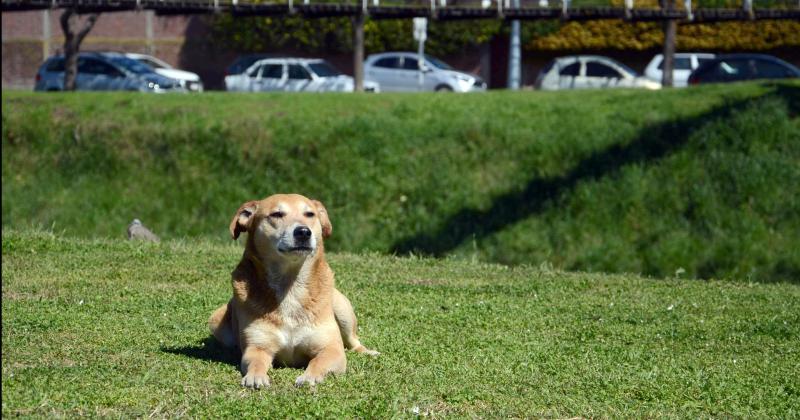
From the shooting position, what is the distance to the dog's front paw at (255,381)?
23.4 feet

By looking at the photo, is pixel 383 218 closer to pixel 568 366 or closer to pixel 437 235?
pixel 437 235

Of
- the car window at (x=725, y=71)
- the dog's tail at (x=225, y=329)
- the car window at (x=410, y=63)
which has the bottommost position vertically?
the car window at (x=410, y=63)

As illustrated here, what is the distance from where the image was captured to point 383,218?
74.7ft

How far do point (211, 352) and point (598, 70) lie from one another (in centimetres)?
3222

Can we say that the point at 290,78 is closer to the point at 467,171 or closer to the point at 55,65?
the point at 55,65

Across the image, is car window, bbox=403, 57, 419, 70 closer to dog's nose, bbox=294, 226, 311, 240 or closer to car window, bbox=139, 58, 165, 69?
car window, bbox=139, 58, 165, 69

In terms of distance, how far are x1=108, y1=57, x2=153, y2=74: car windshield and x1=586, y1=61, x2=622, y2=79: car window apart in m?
14.0

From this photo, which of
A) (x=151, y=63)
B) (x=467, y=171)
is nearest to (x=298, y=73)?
(x=151, y=63)

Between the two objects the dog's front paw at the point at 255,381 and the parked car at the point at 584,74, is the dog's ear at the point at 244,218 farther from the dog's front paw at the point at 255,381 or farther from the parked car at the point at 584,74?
the parked car at the point at 584,74

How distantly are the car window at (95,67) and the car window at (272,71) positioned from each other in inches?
180

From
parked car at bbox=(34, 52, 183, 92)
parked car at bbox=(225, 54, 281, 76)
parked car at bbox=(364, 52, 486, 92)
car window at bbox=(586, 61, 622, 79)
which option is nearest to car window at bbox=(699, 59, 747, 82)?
car window at bbox=(586, 61, 622, 79)

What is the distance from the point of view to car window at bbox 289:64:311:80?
38.9 m

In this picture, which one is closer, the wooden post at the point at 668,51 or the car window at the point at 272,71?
the wooden post at the point at 668,51

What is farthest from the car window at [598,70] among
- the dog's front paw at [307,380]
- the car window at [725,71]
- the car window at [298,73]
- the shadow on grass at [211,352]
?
the dog's front paw at [307,380]
